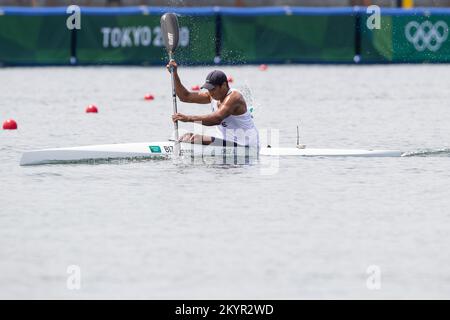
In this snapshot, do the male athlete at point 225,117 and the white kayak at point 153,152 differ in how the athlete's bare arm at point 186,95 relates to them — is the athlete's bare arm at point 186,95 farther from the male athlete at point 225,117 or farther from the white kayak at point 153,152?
the white kayak at point 153,152

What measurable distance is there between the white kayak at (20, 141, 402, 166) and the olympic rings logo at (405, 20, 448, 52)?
22.9 m

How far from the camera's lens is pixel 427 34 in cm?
3984

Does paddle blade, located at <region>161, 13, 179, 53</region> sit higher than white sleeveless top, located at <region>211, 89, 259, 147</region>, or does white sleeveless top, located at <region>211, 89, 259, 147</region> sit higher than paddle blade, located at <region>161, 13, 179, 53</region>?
paddle blade, located at <region>161, 13, 179, 53</region>

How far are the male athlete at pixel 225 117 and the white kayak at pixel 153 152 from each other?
0.42 ft

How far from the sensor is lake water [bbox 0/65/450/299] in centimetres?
901

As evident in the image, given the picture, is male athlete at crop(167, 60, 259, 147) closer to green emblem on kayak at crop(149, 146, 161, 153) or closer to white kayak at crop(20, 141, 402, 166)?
white kayak at crop(20, 141, 402, 166)

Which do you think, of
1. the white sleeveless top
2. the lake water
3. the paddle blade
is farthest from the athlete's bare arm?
the lake water

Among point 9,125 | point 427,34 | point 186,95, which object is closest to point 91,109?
point 9,125

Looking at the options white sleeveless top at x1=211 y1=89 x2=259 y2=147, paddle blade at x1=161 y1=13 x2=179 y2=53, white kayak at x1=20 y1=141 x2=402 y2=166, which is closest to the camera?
white kayak at x1=20 y1=141 x2=402 y2=166

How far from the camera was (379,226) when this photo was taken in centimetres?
1144

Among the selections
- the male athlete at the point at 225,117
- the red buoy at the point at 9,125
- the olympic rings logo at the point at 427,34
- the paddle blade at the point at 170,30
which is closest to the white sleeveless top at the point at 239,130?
the male athlete at the point at 225,117

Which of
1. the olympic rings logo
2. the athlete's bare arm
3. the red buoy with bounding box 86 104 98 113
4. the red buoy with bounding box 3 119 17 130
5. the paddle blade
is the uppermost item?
the paddle blade
